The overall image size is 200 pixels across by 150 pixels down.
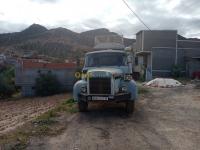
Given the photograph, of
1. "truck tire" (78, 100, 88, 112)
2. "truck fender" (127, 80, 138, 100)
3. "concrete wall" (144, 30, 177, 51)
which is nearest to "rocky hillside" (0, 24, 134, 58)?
"concrete wall" (144, 30, 177, 51)

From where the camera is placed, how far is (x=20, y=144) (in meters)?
8.22

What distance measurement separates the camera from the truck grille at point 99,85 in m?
12.2

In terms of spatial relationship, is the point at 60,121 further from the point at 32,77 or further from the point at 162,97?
the point at 32,77

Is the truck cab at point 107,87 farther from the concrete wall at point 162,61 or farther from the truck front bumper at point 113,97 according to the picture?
the concrete wall at point 162,61

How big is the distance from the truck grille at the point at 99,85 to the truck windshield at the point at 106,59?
1.69 meters

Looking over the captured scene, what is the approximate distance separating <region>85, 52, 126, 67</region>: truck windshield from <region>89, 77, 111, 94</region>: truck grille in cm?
169

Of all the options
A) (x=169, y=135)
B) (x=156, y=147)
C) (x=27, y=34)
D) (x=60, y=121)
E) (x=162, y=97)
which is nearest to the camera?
(x=156, y=147)

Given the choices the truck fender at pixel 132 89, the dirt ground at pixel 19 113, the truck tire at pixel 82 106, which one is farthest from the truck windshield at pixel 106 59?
the dirt ground at pixel 19 113

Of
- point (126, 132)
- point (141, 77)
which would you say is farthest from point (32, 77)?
point (126, 132)

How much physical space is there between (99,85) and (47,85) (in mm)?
15981

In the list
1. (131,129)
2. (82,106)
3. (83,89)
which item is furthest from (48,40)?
(131,129)

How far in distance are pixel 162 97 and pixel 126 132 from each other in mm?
8970

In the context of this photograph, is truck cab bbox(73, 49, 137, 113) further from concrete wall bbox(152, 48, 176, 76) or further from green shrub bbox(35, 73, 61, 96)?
concrete wall bbox(152, 48, 176, 76)

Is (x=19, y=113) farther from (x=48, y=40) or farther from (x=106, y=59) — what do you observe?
(x=48, y=40)
